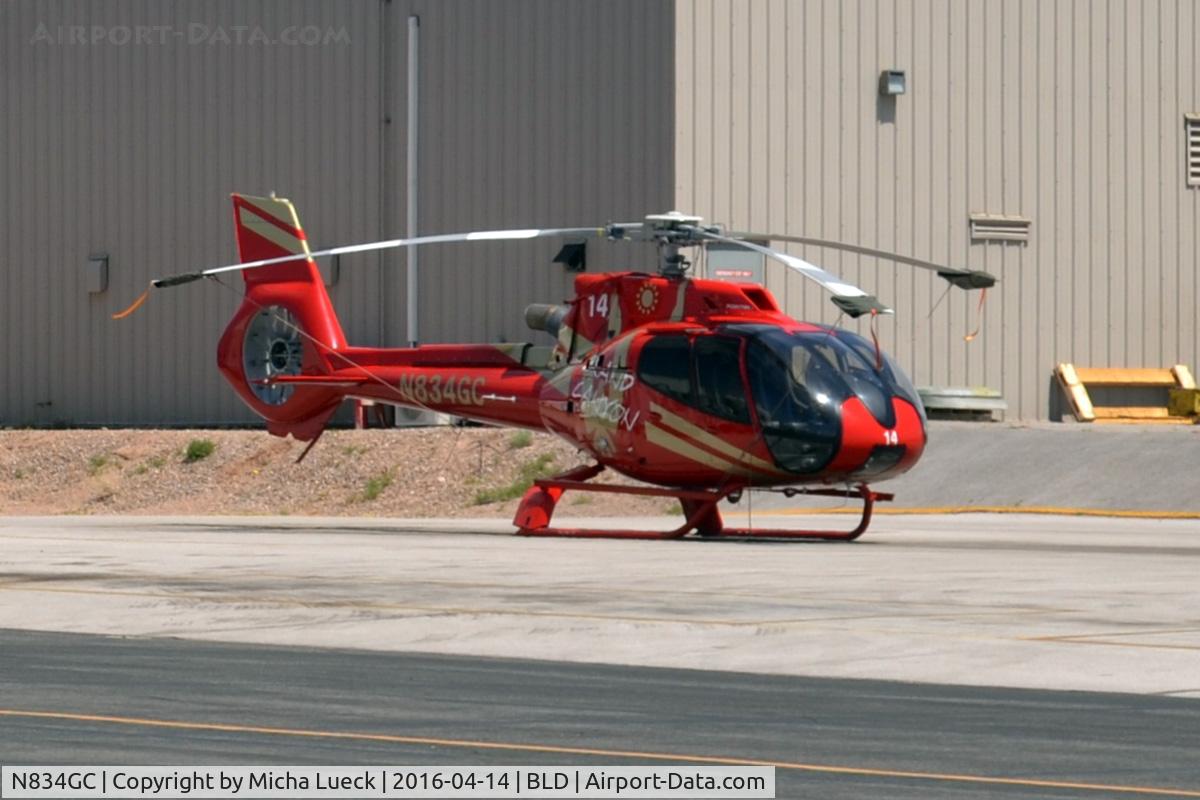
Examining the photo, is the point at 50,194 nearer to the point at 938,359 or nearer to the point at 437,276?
the point at 437,276

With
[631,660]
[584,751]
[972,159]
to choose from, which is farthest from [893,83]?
[584,751]

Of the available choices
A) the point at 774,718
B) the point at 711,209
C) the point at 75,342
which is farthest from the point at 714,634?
the point at 75,342

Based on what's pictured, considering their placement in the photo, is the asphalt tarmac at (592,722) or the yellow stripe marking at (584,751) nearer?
the yellow stripe marking at (584,751)

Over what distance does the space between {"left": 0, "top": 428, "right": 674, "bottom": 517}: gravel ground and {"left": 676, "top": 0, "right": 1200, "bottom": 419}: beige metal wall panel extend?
16.2ft

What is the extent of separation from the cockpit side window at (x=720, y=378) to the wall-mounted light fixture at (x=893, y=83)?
13524 mm

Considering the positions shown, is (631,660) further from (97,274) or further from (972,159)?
(97,274)

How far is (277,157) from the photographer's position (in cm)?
3791

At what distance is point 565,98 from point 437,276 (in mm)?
3695

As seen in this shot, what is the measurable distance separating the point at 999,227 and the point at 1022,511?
8.23 m

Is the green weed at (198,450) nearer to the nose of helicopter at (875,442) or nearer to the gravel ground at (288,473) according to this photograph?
the gravel ground at (288,473)

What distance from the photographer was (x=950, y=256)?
35.8 meters

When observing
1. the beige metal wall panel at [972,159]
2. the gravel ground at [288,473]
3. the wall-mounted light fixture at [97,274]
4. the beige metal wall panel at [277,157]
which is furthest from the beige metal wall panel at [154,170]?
the beige metal wall panel at [972,159]

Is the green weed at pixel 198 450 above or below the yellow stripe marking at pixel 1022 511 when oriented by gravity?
above

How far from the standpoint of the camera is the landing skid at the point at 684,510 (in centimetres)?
2331
